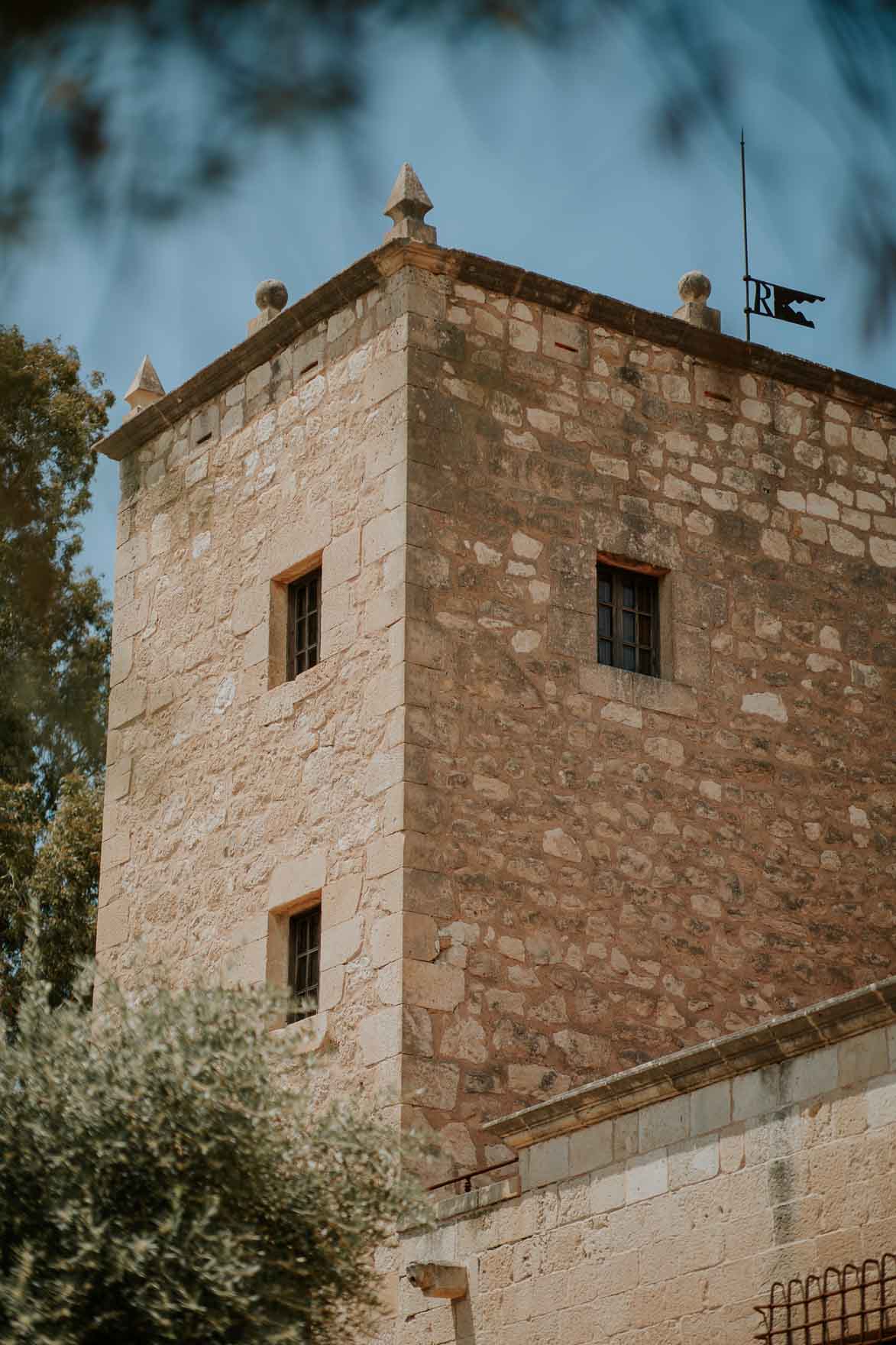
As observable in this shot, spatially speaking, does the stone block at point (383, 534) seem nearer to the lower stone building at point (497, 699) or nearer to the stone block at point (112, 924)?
the lower stone building at point (497, 699)

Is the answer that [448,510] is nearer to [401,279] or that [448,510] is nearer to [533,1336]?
[401,279]

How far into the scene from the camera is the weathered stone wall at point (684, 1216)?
8359 mm

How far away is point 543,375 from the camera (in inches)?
507

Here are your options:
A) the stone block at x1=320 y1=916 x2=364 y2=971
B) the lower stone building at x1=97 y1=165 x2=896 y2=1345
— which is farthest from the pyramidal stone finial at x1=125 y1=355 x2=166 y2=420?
the stone block at x1=320 y1=916 x2=364 y2=971

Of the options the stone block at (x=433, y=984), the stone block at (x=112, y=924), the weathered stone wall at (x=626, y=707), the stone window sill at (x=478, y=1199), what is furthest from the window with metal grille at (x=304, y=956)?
the stone window sill at (x=478, y=1199)

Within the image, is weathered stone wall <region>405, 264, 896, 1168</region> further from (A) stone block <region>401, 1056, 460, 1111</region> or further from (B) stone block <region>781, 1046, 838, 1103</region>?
(B) stone block <region>781, 1046, 838, 1103</region>

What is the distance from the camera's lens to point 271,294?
13633 millimetres

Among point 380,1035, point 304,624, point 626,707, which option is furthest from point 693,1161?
point 304,624

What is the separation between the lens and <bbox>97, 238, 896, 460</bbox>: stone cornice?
12.7m

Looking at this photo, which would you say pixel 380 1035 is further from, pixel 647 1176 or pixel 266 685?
pixel 266 685

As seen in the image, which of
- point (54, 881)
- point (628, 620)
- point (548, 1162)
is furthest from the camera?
point (54, 881)

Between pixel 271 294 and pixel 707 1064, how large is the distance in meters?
6.53

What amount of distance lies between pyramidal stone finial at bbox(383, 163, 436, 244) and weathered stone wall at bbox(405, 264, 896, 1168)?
0.97 ft

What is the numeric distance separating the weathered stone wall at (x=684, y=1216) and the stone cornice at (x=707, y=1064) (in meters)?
0.05
